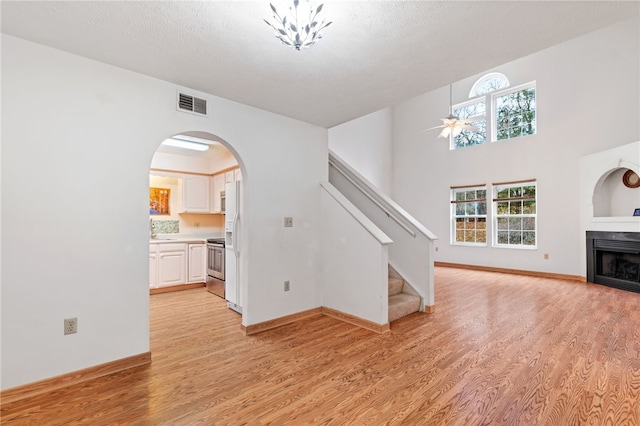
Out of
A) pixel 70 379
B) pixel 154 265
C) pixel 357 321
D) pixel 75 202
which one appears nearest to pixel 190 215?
pixel 154 265

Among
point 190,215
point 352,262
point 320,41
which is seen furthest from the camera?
point 190,215

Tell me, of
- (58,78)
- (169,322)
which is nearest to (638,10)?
(58,78)

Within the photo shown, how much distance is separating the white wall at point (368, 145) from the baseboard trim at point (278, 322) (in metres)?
3.71

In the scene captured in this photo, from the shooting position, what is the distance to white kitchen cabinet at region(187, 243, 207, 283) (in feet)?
17.5

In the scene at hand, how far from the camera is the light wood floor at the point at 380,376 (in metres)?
1.82

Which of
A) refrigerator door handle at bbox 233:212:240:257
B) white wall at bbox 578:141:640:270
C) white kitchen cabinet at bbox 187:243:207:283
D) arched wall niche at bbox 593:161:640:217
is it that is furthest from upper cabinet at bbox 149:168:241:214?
arched wall niche at bbox 593:161:640:217

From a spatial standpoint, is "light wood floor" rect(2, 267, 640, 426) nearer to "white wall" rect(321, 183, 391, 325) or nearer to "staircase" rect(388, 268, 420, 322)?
"staircase" rect(388, 268, 420, 322)

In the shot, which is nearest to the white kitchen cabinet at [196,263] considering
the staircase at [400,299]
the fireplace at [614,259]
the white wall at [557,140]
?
the staircase at [400,299]

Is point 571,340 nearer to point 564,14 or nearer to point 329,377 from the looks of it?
point 329,377

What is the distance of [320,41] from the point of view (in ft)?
6.85

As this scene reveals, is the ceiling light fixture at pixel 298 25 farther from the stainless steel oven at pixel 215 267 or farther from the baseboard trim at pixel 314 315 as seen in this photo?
the stainless steel oven at pixel 215 267

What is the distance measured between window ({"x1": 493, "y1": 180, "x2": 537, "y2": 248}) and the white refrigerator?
611 cm

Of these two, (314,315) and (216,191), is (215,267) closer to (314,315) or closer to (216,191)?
(216,191)

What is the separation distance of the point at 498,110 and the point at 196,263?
25.2 ft
